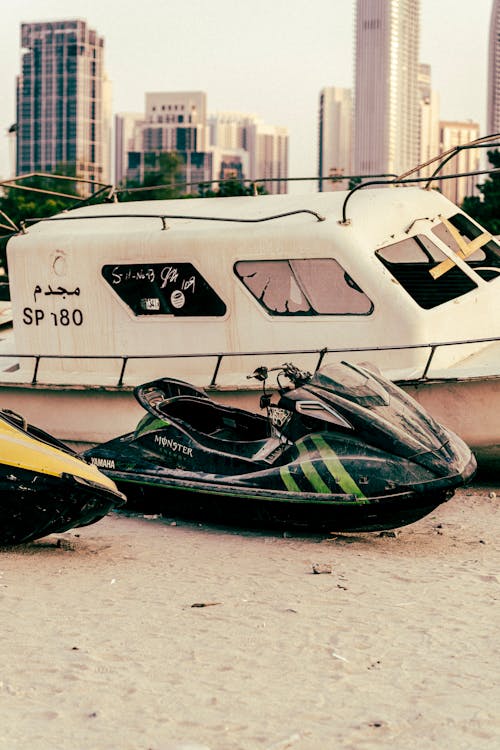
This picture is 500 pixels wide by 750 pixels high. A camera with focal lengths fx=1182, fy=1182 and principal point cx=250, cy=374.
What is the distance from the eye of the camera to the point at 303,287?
10039 mm

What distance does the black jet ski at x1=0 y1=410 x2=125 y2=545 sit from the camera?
23.8 ft

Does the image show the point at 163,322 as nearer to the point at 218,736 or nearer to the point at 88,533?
the point at 88,533

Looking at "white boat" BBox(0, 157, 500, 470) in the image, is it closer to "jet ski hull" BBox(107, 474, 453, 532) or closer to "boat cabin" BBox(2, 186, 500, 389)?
"boat cabin" BBox(2, 186, 500, 389)

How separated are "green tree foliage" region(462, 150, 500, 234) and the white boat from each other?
33901 mm

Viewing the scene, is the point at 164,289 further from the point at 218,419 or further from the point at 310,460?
the point at 310,460

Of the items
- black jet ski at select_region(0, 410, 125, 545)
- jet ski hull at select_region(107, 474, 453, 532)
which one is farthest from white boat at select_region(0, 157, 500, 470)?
black jet ski at select_region(0, 410, 125, 545)

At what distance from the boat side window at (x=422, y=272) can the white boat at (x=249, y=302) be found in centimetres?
1

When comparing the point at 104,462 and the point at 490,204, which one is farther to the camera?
the point at 490,204

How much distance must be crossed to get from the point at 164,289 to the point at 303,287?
133cm

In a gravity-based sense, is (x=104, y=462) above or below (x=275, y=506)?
above

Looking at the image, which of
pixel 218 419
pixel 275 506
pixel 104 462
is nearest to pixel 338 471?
pixel 275 506

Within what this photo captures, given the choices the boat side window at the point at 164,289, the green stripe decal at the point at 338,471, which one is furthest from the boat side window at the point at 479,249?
the green stripe decal at the point at 338,471

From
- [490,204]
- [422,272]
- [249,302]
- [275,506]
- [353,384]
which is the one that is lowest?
[275,506]

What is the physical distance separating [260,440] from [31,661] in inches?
142
